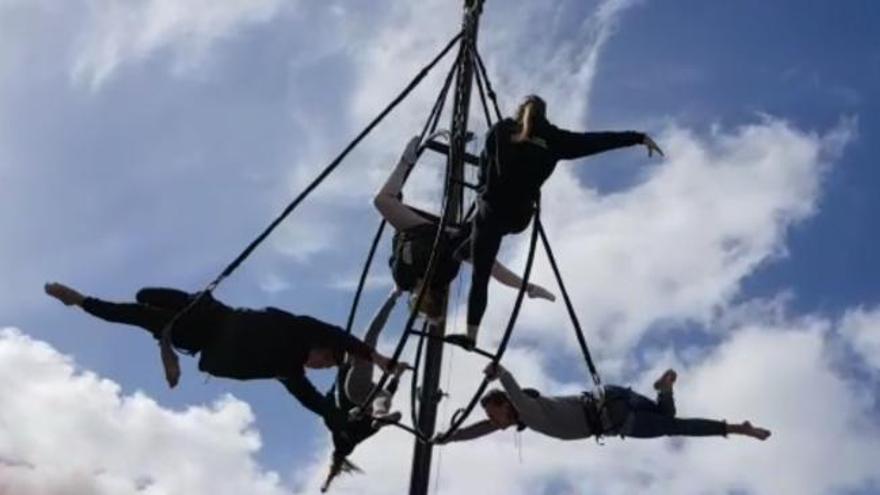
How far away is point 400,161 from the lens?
28.2 ft

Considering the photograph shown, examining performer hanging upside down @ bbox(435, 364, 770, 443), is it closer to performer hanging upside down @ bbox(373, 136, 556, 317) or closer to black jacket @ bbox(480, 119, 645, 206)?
performer hanging upside down @ bbox(373, 136, 556, 317)

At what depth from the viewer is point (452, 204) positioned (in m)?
8.43

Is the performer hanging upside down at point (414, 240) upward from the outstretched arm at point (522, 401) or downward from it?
upward

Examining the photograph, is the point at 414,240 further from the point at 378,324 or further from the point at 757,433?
the point at 757,433

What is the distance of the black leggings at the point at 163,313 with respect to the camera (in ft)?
26.7

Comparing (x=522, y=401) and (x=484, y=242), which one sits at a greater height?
(x=484, y=242)

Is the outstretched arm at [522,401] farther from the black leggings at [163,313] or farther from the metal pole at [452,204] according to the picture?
the black leggings at [163,313]

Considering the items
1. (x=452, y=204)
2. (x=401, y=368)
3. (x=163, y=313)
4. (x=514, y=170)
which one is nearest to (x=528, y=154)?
(x=514, y=170)

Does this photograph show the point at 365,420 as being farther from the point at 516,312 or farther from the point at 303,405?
the point at 516,312

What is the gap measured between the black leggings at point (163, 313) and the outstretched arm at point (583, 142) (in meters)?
2.66

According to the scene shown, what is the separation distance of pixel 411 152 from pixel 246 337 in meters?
1.86

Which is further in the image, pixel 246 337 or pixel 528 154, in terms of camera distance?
pixel 246 337

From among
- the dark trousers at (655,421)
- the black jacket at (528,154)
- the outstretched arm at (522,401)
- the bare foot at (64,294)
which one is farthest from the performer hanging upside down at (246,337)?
the dark trousers at (655,421)

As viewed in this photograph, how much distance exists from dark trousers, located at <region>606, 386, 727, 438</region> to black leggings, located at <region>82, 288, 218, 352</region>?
303cm
